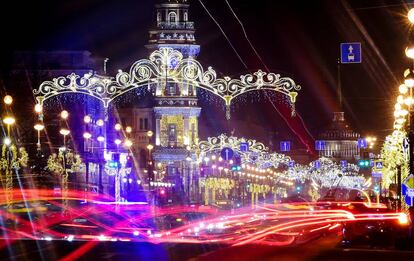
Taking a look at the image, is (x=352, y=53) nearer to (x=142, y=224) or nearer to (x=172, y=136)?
(x=142, y=224)

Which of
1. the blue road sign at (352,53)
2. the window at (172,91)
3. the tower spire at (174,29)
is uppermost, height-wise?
the tower spire at (174,29)

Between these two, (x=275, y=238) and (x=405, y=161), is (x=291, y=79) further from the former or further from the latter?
(x=405, y=161)

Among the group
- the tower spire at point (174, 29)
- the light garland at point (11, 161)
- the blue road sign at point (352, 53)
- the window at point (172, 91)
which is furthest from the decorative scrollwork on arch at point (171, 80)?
the tower spire at point (174, 29)

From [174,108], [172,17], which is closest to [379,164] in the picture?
[174,108]

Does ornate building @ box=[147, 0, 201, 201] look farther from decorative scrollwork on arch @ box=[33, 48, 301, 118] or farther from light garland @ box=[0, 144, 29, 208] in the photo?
decorative scrollwork on arch @ box=[33, 48, 301, 118]

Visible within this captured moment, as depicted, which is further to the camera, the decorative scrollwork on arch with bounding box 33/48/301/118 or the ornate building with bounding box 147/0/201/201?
the ornate building with bounding box 147/0/201/201

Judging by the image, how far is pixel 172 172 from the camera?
111625mm

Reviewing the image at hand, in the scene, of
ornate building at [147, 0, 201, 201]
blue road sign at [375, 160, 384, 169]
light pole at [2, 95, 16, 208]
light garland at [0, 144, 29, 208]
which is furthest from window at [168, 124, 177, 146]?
light pole at [2, 95, 16, 208]

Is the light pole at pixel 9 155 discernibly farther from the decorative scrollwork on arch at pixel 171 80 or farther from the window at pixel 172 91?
the window at pixel 172 91

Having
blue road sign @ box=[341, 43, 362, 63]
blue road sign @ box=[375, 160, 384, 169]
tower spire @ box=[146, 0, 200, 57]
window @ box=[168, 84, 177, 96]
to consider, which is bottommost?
blue road sign @ box=[375, 160, 384, 169]

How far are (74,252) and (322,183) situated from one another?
138 meters

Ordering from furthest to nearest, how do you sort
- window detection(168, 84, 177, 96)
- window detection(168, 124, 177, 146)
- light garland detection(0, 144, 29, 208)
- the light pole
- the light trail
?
window detection(168, 124, 177, 146) < window detection(168, 84, 177, 96) < light garland detection(0, 144, 29, 208) < the light pole < the light trail

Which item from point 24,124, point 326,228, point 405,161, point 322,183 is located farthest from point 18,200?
point 322,183

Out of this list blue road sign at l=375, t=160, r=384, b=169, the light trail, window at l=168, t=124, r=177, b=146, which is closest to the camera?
the light trail
